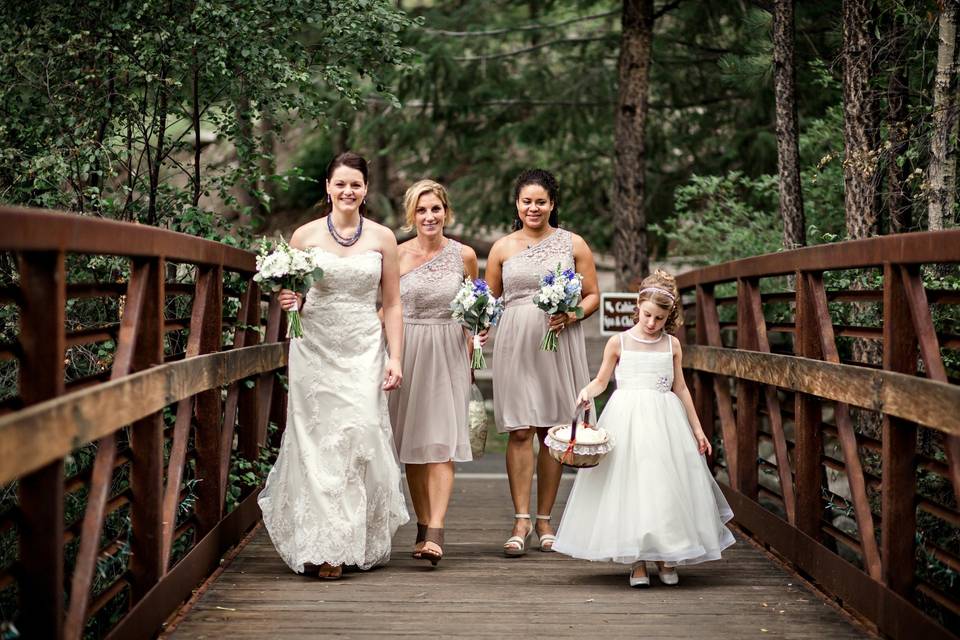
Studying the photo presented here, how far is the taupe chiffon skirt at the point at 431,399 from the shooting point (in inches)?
257

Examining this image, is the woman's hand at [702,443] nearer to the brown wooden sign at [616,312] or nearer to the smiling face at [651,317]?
the smiling face at [651,317]

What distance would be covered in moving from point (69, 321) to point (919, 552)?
493 centimetres

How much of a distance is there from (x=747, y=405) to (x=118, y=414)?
4.17 m

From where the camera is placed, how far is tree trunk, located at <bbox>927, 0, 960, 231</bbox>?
7137 millimetres

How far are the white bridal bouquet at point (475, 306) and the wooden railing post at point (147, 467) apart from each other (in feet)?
7.02

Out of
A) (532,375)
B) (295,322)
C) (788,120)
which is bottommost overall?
(532,375)

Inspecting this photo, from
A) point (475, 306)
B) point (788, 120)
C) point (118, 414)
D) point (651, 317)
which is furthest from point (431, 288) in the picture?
point (788, 120)

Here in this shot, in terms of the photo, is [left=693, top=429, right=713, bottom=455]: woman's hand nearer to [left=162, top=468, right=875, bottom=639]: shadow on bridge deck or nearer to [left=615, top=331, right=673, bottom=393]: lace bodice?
[left=615, top=331, right=673, bottom=393]: lace bodice

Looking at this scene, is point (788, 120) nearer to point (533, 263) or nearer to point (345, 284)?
point (533, 263)

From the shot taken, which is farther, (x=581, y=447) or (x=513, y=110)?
(x=513, y=110)

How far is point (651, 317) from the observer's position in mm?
5988

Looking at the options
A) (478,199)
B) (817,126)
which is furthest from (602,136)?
(817,126)

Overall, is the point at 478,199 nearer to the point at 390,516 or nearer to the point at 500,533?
the point at 500,533

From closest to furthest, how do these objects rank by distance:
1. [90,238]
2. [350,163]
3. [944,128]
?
[90,238] < [350,163] < [944,128]
